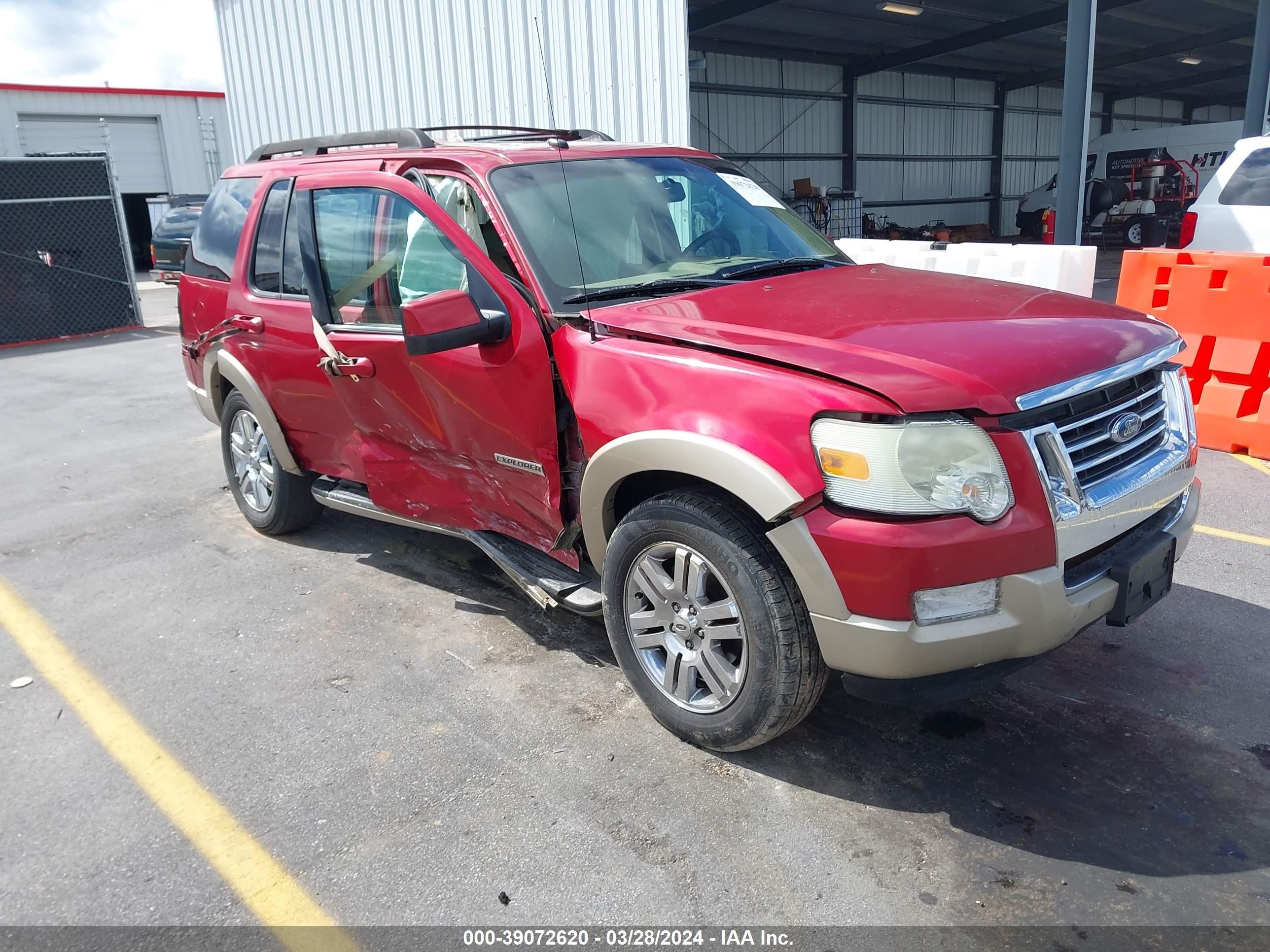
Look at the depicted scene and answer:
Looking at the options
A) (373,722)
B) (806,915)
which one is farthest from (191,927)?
(806,915)

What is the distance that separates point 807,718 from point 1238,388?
14.7 feet

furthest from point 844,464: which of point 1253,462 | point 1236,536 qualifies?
point 1253,462

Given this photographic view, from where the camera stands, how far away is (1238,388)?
616 centimetres

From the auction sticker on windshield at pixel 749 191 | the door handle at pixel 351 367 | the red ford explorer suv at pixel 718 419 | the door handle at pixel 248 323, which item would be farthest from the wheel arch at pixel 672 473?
the door handle at pixel 248 323

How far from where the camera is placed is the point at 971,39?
70.6 ft

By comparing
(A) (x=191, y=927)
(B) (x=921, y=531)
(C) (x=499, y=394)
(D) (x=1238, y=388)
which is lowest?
(A) (x=191, y=927)

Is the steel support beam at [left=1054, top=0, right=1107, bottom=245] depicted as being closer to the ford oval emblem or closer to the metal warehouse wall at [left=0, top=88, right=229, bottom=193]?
the ford oval emblem

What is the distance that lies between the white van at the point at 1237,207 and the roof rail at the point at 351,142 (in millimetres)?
6636

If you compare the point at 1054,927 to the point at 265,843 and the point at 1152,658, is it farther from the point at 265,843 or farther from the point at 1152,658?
the point at 265,843

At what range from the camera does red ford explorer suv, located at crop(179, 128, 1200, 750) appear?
8.54ft

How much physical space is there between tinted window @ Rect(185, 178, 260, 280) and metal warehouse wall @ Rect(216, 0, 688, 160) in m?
4.07

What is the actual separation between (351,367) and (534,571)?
1.22 m

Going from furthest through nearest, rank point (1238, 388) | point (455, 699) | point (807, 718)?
1. point (1238, 388)
2. point (455, 699)
3. point (807, 718)

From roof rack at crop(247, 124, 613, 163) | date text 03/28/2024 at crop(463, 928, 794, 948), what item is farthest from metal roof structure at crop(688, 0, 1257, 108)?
date text 03/28/2024 at crop(463, 928, 794, 948)
